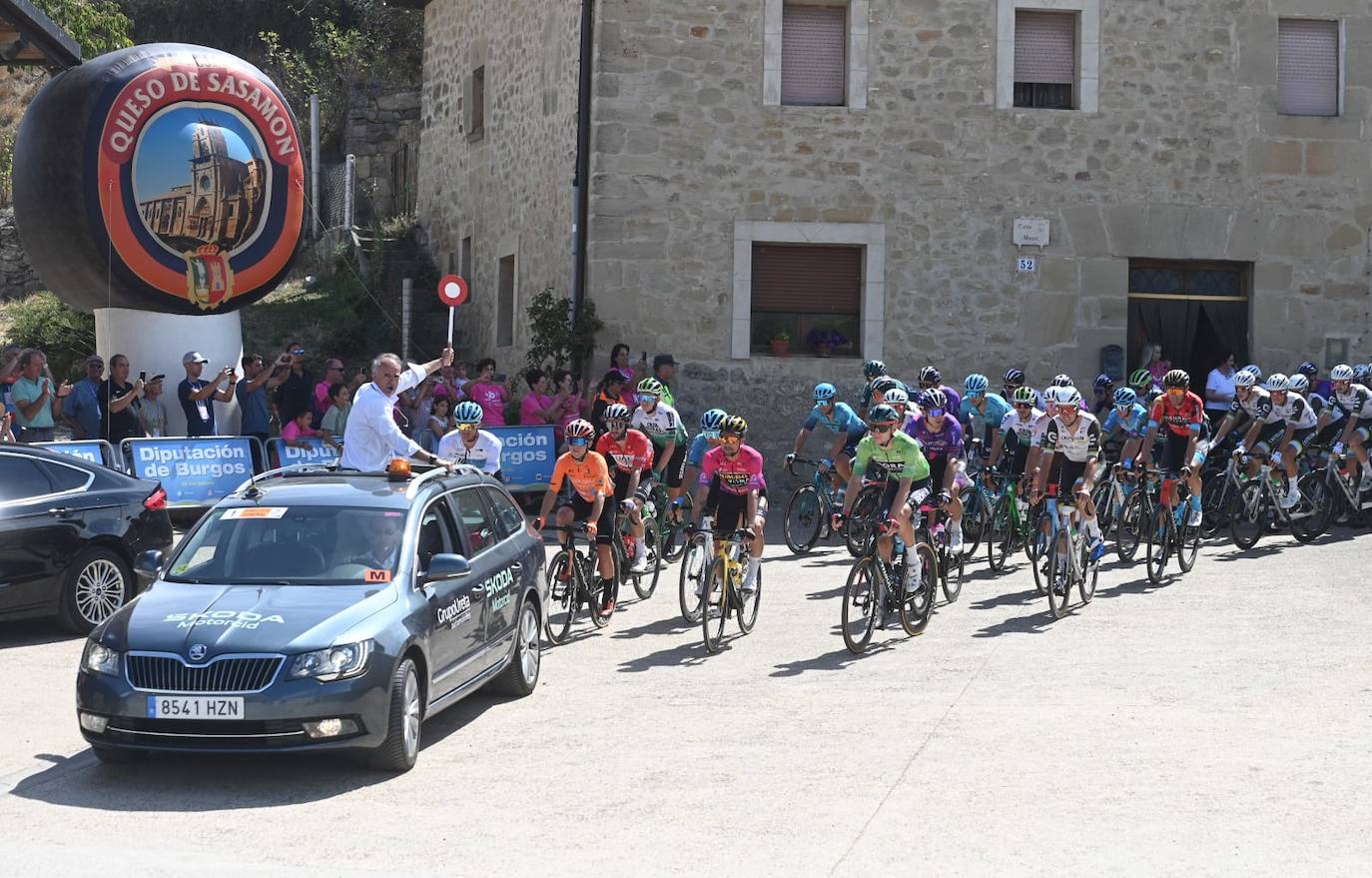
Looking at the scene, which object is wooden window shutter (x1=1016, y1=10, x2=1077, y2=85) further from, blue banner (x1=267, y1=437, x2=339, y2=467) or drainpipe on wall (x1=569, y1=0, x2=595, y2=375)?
blue banner (x1=267, y1=437, x2=339, y2=467)

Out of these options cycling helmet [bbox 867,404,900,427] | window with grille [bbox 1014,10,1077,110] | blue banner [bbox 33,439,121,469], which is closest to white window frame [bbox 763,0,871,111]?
window with grille [bbox 1014,10,1077,110]

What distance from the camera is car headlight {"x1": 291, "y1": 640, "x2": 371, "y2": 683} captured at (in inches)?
332

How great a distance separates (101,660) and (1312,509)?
46.4 ft

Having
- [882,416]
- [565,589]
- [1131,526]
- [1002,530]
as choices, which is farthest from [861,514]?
[565,589]

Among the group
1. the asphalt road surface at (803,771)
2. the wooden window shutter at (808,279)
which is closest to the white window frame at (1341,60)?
the wooden window shutter at (808,279)

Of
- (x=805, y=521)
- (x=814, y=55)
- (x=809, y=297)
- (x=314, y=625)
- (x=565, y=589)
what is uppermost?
(x=814, y=55)

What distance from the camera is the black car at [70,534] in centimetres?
1226

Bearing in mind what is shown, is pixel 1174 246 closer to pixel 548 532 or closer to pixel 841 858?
pixel 548 532

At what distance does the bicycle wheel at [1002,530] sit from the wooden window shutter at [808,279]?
20.0 feet

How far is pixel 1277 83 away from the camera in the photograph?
917 inches

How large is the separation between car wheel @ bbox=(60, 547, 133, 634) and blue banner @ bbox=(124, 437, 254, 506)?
435cm

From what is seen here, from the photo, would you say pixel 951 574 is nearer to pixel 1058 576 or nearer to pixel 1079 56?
pixel 1058 576

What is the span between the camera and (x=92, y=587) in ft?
42.0

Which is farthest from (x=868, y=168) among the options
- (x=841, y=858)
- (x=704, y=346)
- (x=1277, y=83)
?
(x=841, y=858)
